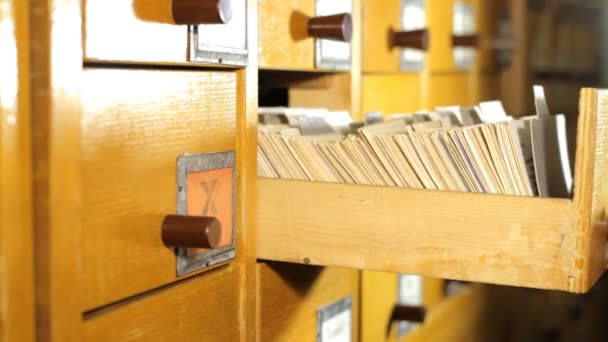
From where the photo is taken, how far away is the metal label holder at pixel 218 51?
1.12m

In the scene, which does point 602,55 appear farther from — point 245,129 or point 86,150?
point 86,150

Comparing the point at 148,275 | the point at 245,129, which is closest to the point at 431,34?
the point at 245,129

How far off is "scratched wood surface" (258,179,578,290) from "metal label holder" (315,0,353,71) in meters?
0.33

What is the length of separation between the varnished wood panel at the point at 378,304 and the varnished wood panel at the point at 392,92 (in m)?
0.35

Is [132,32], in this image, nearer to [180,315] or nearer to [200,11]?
[200,11]

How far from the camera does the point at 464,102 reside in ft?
8.13

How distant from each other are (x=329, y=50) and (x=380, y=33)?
0.95 feet

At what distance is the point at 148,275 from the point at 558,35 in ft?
9.39

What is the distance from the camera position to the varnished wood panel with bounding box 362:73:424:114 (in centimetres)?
177

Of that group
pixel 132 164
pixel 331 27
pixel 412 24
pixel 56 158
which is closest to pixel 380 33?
pixel 412 24

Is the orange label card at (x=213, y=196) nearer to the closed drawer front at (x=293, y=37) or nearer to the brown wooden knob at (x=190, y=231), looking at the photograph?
the brown wooden knob at (x=190, y=231)

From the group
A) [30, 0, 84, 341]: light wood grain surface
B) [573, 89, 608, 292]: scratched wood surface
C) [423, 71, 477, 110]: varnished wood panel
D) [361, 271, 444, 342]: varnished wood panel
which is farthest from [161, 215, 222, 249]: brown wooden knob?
[423, 71, 477, 110]: varnished wood panel

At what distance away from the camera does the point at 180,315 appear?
1125 mm

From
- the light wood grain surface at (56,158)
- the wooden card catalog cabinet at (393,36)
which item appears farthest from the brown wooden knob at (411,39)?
the light wood grain surface at (56,158)
